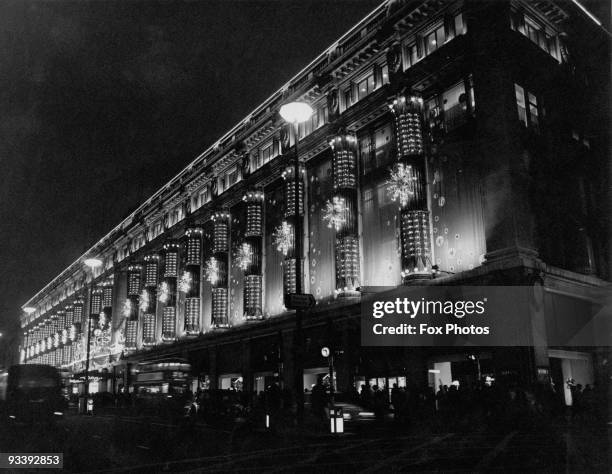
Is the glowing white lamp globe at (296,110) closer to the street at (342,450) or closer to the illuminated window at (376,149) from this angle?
the street at (342,450)

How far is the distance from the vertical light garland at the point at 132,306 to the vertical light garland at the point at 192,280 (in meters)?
15.3

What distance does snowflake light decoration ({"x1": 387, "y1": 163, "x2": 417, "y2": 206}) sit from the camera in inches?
1160

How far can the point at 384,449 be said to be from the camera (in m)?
14.3

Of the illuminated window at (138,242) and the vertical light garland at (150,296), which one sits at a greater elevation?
the illuminated window at (138,242)

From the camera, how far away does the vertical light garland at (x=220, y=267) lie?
47031 mm

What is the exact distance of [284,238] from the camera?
4041cm

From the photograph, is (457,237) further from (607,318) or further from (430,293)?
(607,318)

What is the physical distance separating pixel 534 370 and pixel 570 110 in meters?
16.2

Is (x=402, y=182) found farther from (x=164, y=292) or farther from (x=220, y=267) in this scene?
(x=164, y=292)

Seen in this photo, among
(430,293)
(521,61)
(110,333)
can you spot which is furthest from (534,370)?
(110,333)

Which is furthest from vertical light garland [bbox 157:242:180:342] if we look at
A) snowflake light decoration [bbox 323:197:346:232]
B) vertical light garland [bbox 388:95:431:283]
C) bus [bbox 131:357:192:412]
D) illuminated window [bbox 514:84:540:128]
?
illuminated window [bbox 514:84:540:128]

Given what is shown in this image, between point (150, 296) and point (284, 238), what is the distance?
27344 mm

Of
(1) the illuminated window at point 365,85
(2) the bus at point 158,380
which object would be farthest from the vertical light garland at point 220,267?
(1) the illuminated window at point 365,85

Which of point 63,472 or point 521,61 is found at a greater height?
point 521,61
